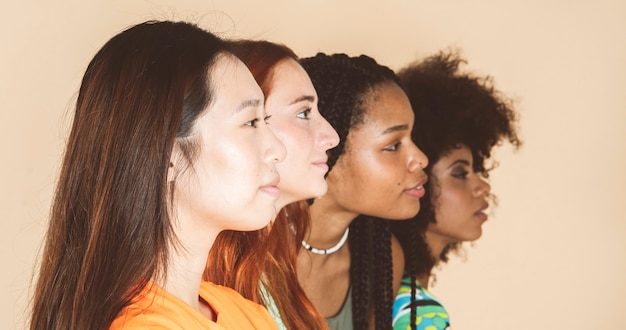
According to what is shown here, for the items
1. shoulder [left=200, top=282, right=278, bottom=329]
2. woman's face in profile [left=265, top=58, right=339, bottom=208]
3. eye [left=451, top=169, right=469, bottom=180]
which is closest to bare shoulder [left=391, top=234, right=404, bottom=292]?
eye [left=451, top=169, right=469, bottom=180]

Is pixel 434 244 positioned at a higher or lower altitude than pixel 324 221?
higher

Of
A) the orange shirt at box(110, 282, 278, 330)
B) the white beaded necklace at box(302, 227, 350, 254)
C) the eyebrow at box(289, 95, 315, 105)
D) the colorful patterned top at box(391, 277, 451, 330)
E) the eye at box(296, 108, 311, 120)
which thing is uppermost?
the eyebrow at box(289, 95, 315, 105)

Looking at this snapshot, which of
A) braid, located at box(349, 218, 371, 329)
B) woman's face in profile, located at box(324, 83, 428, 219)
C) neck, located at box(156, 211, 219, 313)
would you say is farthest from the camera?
braid, located at box(349, 218, 371, 329)

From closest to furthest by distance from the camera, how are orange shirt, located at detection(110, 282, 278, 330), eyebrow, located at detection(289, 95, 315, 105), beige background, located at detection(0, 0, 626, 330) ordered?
orange shirt, located at detection(110, 282, 278, 330) → eyebrow, located at detection(289, 95, 315, 105) → beige background, located at detection(0, 0, 626, 330)

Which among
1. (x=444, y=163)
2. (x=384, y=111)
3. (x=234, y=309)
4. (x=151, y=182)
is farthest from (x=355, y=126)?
(x=151, y=182)

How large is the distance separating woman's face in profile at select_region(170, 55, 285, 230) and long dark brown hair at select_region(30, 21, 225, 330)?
26 millimetres

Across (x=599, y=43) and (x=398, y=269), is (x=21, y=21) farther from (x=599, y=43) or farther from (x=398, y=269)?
(x=599, y=43)

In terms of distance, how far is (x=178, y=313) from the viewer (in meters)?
1.66

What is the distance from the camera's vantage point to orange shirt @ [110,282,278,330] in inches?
63.1

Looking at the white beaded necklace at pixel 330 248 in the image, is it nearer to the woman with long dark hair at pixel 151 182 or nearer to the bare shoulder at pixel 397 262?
→ the bare shoulder at pixel 397 262

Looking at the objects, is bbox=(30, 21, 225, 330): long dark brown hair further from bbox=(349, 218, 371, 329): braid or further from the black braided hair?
bbox=(349, 218, 371, 329): braid

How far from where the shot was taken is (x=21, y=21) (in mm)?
2682

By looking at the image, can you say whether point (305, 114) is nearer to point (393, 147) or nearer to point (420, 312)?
point (393, 147)

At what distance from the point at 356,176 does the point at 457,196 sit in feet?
1.80
